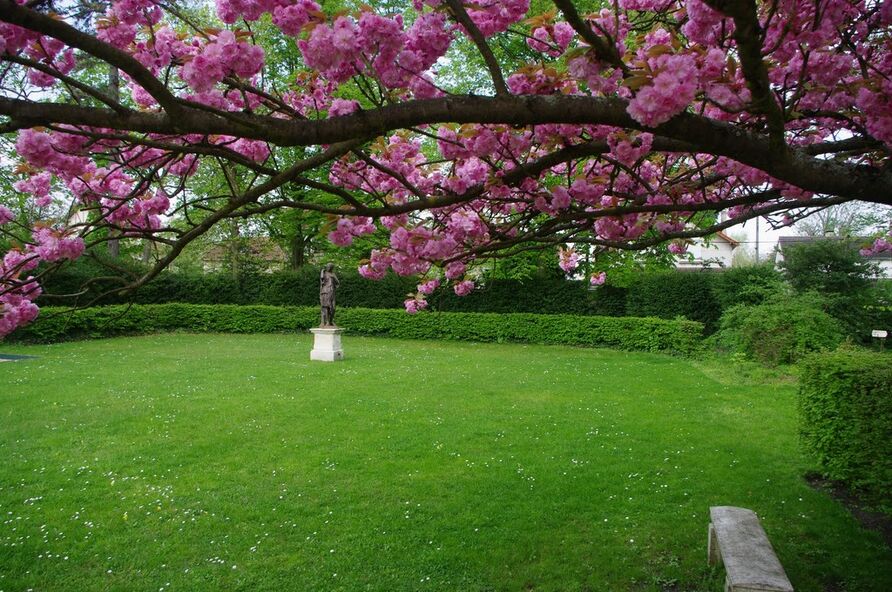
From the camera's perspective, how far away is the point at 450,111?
1.75 m

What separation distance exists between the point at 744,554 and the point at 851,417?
243 cm

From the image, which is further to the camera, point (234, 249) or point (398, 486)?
point (234, 249)

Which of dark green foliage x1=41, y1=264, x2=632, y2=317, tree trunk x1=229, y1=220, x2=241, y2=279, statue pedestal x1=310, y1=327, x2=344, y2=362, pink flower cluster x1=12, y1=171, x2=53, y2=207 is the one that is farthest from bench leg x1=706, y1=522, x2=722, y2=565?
tree trunk x1=229, y1=220, x2=241, y2=279

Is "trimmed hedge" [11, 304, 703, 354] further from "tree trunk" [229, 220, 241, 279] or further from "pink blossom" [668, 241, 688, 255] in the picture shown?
"pink blossom" [668, 241, 688, 255]

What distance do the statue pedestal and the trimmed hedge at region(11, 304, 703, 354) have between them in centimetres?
317

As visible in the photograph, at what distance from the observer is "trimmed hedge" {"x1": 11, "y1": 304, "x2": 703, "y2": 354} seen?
14398mm

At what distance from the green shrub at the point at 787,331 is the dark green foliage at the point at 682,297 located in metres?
3.38

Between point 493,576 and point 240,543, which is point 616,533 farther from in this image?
point 240,543

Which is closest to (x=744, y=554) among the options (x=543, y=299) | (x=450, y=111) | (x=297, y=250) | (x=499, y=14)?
(x=450, y=111)

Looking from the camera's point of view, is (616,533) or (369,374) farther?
(369,374)

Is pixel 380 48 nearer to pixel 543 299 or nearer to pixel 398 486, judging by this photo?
pixel 398 486

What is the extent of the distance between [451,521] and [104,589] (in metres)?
2.12

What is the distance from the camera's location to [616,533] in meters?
4.14

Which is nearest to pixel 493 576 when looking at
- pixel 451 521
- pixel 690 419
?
pixel 451 521
